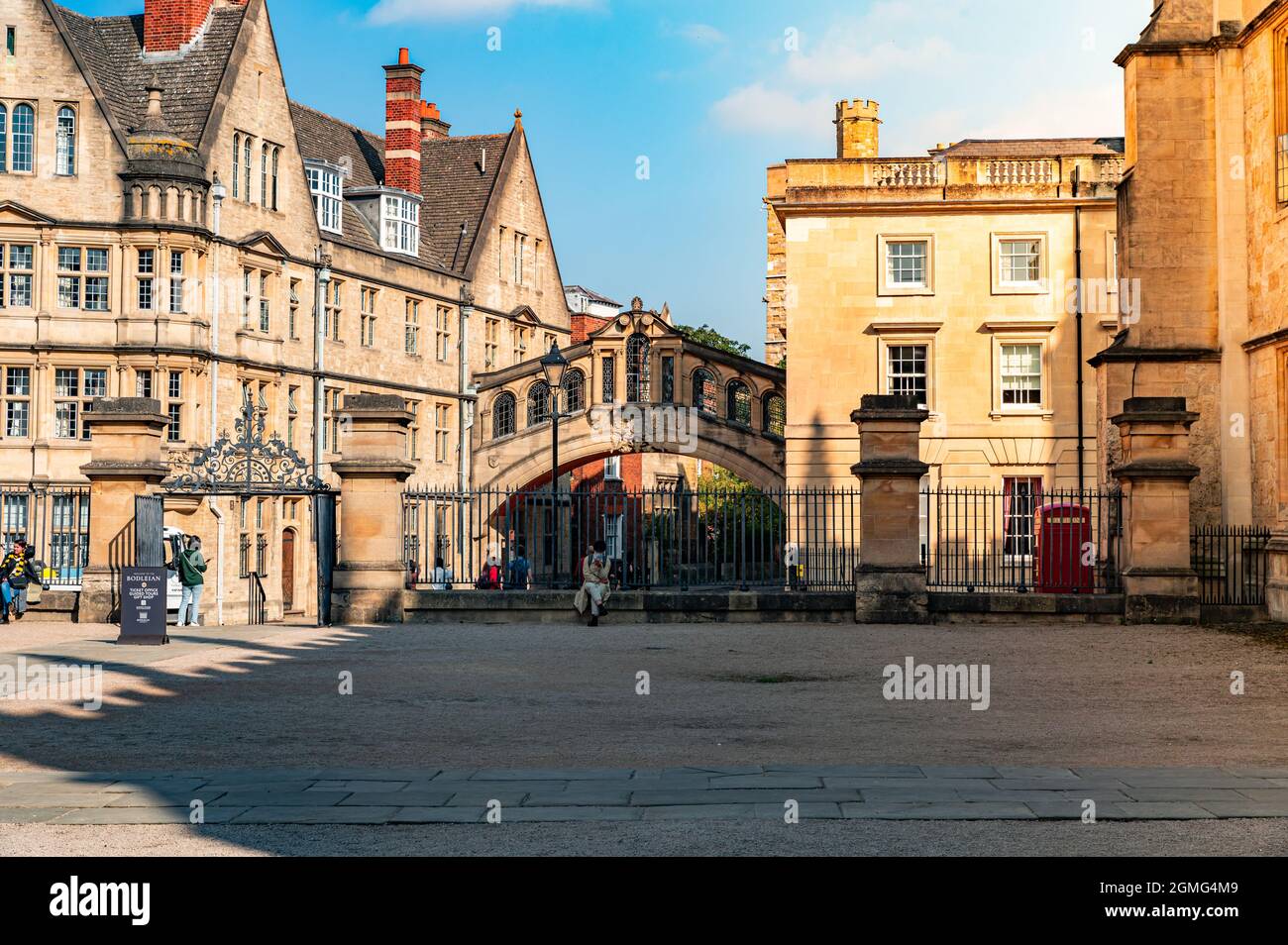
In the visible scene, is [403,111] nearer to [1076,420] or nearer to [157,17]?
Answer: [157,17]

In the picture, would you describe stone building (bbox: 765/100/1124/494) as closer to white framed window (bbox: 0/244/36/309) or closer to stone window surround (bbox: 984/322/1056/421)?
stone window surround (bbox: 984/322/1056/421)

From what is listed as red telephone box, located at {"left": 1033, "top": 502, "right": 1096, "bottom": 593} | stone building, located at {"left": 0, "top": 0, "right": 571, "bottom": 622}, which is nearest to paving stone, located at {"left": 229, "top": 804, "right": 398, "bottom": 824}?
red telephone box, located at {"left": 1033, "top": 502, "right": 1096, "bottom": 593}

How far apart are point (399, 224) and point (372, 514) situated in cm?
3078

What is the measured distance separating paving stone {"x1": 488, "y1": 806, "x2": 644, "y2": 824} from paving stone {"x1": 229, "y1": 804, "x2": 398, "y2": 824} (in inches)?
27.5

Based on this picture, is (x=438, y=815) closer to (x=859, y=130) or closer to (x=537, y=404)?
(x=537, y=404)

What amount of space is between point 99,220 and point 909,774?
35.3 m

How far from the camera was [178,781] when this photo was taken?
9625mm

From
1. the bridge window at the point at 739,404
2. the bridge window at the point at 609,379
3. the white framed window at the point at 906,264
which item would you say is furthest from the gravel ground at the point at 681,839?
the bridge window at the point at 609,379

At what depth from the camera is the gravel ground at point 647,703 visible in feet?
35.4

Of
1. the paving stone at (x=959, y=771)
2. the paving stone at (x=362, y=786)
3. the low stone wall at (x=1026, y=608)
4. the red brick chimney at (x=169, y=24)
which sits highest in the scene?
the red brick chimney at (x=169, y=24)

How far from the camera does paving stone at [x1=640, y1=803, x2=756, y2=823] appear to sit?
27.6ft

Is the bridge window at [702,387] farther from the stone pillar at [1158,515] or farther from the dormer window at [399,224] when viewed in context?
the stone pillar at [1158,515]

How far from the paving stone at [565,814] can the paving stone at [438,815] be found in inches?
6.7
